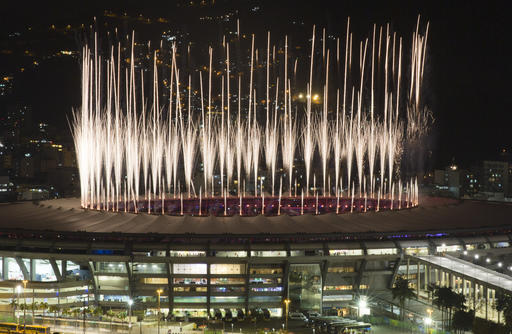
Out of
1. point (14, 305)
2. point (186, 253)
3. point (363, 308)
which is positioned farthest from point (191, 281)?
point (363, 308)

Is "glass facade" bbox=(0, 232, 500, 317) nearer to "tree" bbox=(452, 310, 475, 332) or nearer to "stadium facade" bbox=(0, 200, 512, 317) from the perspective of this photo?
"stadium facade" bbox=(0, 200, 512, 317)

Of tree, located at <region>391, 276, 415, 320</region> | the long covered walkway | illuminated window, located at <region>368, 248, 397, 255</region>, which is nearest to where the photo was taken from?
the long covered walkway

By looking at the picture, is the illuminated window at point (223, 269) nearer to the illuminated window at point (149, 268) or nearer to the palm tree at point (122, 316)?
the illuminated window at point (149, 268)

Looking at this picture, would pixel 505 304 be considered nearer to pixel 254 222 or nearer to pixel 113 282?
pixel 254 222

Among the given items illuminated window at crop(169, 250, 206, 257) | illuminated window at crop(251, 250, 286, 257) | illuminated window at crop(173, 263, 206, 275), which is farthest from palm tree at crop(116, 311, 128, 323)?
illuminated window at crop(251, 250, 286, 257)

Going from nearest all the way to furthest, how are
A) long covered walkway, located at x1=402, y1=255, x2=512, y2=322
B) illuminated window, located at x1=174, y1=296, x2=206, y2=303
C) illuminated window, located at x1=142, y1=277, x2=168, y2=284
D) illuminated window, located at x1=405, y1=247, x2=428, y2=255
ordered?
long covered walkway, located at x1=402, y1=255, x2=512, y2=322, illuminated window, located at x1=174, y1=296, x2=206, y2=303, illuminated window, located at x1=142, y1=277, x2=168, y2=284, illuminated window, located at x1=405, y1=247, x2=428, y2=255

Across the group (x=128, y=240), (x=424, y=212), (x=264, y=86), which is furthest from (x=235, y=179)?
(x=128, y=240)

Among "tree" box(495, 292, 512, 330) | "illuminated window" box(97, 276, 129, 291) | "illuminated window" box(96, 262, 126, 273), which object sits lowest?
"illuminated window" box(97, 276, 129, 291)

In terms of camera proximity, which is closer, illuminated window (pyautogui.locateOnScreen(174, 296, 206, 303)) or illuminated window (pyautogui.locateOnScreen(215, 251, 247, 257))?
illuminated window (pyautogui.locateOnScreen(174, 296, 206, 303))
